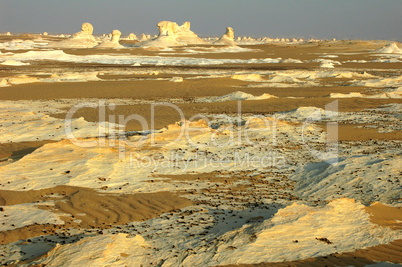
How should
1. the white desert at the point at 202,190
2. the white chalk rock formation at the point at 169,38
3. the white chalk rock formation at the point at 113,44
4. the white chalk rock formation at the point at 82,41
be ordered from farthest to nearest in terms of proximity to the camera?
the white chalk rock formation at the point at 169,38, the white chalk rock formation at the point at 82,41, the white chalk rock formation at the point at 113,44, the white desert at the point at 202,190

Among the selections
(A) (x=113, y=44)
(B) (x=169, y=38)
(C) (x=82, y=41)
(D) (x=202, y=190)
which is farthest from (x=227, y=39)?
(D) (x=202, y=190)

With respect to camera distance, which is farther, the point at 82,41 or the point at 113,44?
the point at 82,41

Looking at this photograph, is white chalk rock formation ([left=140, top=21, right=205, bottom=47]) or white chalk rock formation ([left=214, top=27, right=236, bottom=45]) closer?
white chalk rock formation ([left=140, top=21, right=205, bottom=47])

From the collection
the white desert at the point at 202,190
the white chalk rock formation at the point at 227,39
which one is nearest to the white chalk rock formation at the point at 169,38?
the white chalk rock formation at the point at 227,39

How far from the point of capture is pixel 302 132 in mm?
10984

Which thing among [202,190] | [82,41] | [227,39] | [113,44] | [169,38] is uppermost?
[227,39]

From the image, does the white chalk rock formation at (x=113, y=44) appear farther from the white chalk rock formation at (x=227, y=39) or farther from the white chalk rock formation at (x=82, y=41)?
the white chalk rock formation at (x=227, y=39)

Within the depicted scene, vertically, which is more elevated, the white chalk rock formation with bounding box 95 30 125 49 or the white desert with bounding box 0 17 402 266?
the white chalk rock formation with bounding box 95 30 125 49

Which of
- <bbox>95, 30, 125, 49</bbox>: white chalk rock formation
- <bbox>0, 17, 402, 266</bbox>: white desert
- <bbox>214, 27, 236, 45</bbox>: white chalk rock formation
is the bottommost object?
<bbox>0, 17, 402, 266</bbox>: white desert

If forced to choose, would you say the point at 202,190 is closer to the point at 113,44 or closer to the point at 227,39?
the point at 113,44

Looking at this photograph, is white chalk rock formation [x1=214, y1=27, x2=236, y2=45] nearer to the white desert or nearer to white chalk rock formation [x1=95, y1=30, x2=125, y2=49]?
white chalk rock formation [x1=95, y1=30, x2=125, y2=49]

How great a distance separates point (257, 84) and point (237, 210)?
58.7ft

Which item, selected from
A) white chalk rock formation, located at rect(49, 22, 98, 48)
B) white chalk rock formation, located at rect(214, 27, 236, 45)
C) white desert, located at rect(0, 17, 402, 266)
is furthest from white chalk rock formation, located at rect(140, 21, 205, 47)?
white desert, located at rect(0, 17, 402, 266)

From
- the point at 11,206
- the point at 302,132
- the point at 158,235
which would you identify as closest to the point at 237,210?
the point at 158,235
